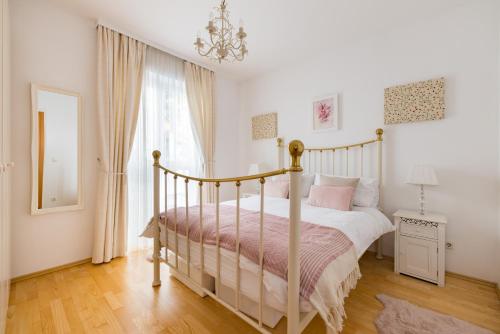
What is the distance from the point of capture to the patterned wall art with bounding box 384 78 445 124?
89.3 inches

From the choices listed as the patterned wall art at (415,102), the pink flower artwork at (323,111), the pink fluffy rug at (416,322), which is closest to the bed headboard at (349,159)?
the patterned wall art at (415,102)

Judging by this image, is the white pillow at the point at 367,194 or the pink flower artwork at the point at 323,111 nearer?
the white pillow at the point at 367,194

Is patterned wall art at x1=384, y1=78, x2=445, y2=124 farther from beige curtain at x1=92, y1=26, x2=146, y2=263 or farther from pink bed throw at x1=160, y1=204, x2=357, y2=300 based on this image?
beige curtain at x1=92, y1=26, x2=146, y2=263

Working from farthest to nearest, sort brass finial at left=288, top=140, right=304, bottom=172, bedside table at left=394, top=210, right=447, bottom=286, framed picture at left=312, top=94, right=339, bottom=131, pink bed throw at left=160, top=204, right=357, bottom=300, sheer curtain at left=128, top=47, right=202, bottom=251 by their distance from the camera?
1. framed picture at left=312, top=94, right=339, bottom=131
2. sheer curtain at left=128, top=47, right=202, bottom=251
3. bedside table at left=394, top=210, right=447, bottom=286
4. pink bed throw at left=160, top=204, right=357, bottom=300
5. brass finial at left=288, top=140, right=304, bottom=172

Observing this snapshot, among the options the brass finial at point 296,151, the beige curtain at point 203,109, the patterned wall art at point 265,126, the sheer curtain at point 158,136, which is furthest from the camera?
the patterned wall art at point 265,126

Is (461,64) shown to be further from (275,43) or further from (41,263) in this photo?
(41,263)

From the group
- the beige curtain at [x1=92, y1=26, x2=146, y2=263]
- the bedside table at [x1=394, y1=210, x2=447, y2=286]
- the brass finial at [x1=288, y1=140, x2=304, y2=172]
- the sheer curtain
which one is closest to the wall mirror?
the beige curtain at [x1=92, y1=26, x2=146, y2=263]

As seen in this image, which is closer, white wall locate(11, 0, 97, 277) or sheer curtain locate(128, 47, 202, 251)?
white wall locate(11, 0, 97, 277)

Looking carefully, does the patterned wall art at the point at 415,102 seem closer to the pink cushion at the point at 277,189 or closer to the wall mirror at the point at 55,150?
the pink cushion at the point at 277,189

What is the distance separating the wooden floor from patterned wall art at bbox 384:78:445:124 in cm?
167

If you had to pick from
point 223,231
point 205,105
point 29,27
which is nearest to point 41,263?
point 223,231

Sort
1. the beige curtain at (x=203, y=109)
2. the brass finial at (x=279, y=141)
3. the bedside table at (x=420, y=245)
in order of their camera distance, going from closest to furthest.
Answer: the bedside table at (x=420, y=245), the beige curtain at (x=203, y=109), the brass finial at (x=279, y=141)

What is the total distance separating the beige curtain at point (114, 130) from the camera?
8.13ft

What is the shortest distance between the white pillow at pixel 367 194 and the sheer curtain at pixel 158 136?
2.28 metres
